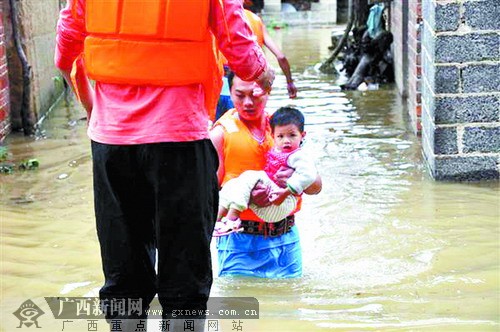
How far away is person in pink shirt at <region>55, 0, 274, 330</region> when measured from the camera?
3.12 meters

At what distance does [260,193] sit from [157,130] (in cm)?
159

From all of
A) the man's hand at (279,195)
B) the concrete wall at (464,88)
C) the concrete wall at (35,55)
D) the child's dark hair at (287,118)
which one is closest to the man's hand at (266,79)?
the child's dark hair at (287,118)

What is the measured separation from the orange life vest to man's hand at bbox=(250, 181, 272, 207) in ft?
0.47

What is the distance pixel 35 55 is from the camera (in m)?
10.5

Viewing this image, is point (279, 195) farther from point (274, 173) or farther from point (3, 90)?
point (3, 90)

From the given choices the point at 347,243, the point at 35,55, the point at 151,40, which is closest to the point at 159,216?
the point at 151,40

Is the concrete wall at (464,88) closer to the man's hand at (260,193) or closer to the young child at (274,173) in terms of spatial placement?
the young child at (274,173)

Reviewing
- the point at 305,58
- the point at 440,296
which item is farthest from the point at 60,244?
the point at 305,58

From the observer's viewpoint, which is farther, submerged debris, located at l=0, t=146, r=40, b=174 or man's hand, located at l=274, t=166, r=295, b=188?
submerged debris, located at l=0, t=146, r=40, b=174

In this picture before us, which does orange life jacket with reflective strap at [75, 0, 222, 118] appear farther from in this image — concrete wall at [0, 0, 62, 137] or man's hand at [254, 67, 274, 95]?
concrete wall at [0, 0, 62, 137]

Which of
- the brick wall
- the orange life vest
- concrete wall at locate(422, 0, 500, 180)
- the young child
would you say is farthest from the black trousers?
the brick wall

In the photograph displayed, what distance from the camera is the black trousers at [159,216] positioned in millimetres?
3176

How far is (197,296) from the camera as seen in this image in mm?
3254

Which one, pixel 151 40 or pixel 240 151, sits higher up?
pixel 151 40
